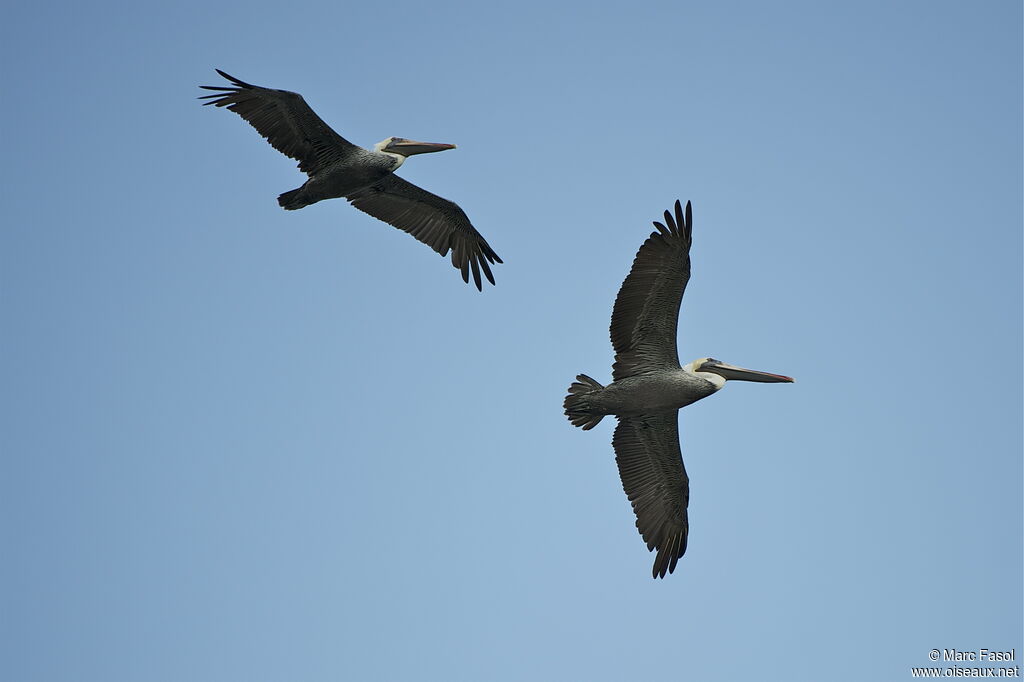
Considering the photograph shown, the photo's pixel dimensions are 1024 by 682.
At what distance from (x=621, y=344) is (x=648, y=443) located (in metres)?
1.31

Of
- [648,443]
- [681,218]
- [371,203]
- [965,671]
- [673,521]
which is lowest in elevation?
[965,671]

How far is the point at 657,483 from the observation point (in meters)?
12.5

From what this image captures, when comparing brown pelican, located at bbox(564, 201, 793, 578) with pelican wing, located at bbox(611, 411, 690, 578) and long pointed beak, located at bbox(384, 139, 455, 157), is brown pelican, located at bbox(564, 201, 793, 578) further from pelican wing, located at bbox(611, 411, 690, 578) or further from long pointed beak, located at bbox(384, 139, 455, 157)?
long pointed beak, located at bbox(384, 139, 455, 157)

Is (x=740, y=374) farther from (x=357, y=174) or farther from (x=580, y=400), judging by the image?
Answer: (x=357, y=174)

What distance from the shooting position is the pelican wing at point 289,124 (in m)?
12.5

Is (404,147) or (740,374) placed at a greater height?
(404,147)

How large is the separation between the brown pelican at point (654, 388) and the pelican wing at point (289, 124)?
408 centimetres

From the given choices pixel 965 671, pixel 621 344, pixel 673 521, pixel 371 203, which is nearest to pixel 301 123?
pixel 371 203

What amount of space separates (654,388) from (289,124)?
5.24 m

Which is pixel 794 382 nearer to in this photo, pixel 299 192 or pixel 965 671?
pixel 965 671

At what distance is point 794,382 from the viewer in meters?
12.0

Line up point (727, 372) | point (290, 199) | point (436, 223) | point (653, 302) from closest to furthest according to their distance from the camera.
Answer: point (653, 302)
point (727, 372)
point (290, 199)
point (436, 223)

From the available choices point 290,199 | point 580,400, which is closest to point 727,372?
point 580,400

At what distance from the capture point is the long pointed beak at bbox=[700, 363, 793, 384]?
1213 cm
